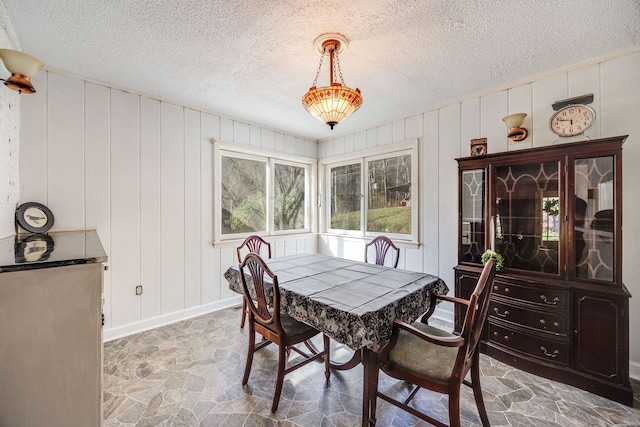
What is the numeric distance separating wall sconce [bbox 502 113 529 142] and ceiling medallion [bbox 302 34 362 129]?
1639 mm

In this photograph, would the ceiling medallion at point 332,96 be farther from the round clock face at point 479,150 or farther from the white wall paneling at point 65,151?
the white wall paneling at point 65,151

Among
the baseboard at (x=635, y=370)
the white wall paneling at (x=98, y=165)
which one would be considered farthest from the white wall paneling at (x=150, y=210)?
the baseboard at (x=635, y=370)

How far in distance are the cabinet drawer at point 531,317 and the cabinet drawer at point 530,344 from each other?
0.08m

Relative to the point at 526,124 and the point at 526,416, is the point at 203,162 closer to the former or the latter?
the point at 526,124

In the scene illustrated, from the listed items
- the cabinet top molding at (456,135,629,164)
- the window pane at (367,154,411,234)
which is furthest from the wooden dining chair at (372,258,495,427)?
the window pane at (367,154,411,234)

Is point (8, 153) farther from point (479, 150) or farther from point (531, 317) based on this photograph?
point (531, 317)

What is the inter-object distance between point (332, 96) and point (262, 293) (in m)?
1.43

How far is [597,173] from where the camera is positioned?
204 centimetres

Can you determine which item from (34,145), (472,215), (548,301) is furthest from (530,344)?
(34,145)

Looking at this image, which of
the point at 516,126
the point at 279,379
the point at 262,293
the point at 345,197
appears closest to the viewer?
the point at 279,379

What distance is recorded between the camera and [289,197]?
446cm

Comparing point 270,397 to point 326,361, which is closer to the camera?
point 270,397

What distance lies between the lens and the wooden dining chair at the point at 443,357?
4.48 feet

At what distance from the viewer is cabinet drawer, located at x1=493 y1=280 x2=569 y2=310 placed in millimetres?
2117
